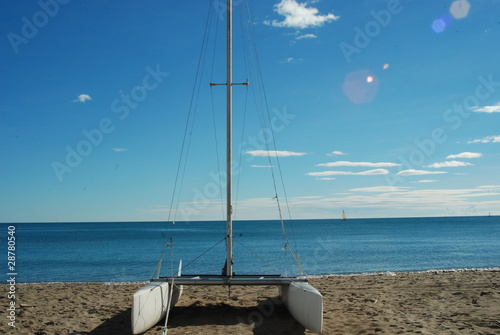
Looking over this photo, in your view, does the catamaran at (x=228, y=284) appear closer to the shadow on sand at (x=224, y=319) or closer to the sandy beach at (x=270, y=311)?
the shadow on sand at (x=224, y=319)

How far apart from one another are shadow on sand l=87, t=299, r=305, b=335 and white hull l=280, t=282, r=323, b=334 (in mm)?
255

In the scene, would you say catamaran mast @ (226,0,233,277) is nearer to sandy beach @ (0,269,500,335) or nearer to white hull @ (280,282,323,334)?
sandy beach @ (0,269,500,335)

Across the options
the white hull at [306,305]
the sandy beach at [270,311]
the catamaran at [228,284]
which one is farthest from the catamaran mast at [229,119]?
the white hull at [306,305]

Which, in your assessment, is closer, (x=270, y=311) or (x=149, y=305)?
(x=149, y=305)

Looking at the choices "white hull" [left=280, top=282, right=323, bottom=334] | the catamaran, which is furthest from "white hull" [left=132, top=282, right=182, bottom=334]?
"white hull" [left=280, top=282, right=323, bottom=334]

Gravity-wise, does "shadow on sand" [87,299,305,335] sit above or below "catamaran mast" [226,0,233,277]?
below

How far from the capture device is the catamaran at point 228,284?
24.2 ft

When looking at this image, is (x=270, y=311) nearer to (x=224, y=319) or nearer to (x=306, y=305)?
(x=224, y=319)

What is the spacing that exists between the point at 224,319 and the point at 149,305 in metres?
1.81

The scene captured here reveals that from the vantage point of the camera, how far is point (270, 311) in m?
9.27

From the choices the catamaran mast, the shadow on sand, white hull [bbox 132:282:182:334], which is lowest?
the shadow on sand

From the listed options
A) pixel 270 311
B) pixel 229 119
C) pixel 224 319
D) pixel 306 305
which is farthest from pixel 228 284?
pixel 229 119

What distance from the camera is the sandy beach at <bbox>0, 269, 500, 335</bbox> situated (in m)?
7.83

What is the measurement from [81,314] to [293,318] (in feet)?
16.2
